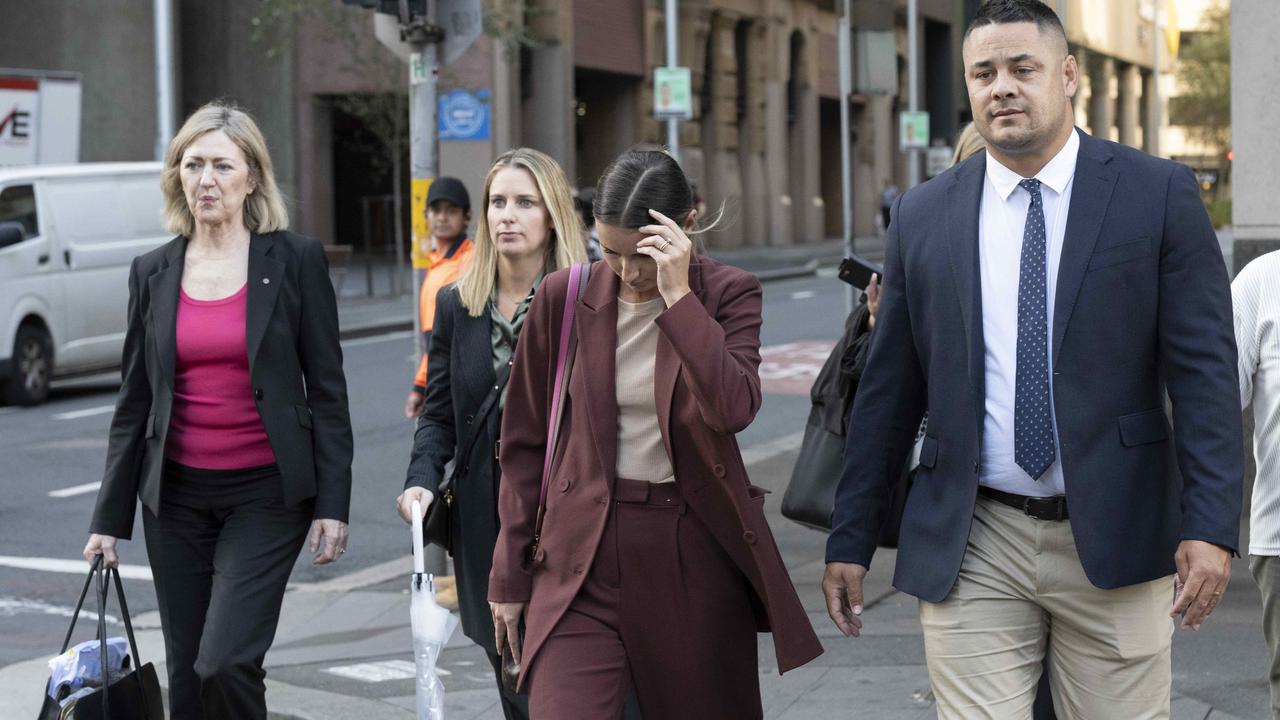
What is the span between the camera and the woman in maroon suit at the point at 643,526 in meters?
3.68

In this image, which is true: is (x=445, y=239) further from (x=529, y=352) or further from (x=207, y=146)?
(x=529, y=352)

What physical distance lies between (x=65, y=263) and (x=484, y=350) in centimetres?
1294

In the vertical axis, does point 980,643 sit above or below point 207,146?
below

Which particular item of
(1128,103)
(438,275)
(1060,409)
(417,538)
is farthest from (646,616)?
(1128,103)

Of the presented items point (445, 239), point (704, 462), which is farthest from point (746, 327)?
point (445, 239)

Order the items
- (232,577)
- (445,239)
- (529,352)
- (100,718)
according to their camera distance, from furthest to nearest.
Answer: (445,239)
(232,577)
(100,718)
(529,352)

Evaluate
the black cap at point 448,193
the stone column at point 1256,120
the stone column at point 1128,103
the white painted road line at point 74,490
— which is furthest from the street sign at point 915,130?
the black cap at point 448,193

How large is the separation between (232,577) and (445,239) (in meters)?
3.91

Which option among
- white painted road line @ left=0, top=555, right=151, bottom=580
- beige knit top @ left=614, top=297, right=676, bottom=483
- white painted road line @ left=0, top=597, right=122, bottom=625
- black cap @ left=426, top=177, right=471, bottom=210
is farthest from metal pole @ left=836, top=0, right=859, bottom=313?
beige knit top @ left=614, top=297, right=676, bottom=483

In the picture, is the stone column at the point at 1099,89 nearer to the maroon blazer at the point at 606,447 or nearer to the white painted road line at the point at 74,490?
the white painted road line at the point at 74,490

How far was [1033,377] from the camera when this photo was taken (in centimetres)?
359

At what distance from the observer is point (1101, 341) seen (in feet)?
11.7

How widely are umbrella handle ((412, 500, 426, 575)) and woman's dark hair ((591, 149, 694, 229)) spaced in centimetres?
95

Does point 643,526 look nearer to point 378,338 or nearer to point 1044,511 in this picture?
point 1044,511
